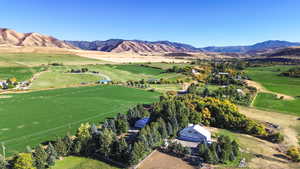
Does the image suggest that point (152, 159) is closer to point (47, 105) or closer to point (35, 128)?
point (35, 128)

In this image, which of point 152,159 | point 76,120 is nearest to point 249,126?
point 152,159

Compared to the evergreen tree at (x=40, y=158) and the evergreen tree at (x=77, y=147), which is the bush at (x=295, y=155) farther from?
the evergreen tree at (x=40, y=158)

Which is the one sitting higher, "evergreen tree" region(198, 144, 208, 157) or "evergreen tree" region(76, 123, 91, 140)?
"evergreen tree" region(76, 123, 91, 140)

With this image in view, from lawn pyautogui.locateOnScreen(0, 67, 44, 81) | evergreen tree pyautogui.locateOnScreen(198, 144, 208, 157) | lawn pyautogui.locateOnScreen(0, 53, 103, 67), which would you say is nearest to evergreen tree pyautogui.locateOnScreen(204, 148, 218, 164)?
evergreen tree pyautogui.locateOnScreen(198, 144, 208, 157)

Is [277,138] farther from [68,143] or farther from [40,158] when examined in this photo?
[40,158]

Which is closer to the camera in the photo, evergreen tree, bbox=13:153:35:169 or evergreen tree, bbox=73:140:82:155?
evergreen tree, bbox=13:153:35:169

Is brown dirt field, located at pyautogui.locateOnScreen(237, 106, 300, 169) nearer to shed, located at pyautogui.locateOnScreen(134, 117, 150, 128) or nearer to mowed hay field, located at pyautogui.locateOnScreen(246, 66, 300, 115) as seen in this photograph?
mowed hay field, located at pyautogui.locateOnScreen(246, 66, 300, 115)

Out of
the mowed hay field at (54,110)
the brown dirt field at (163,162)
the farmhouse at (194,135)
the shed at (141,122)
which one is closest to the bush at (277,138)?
the farmhouse at (194,135)
